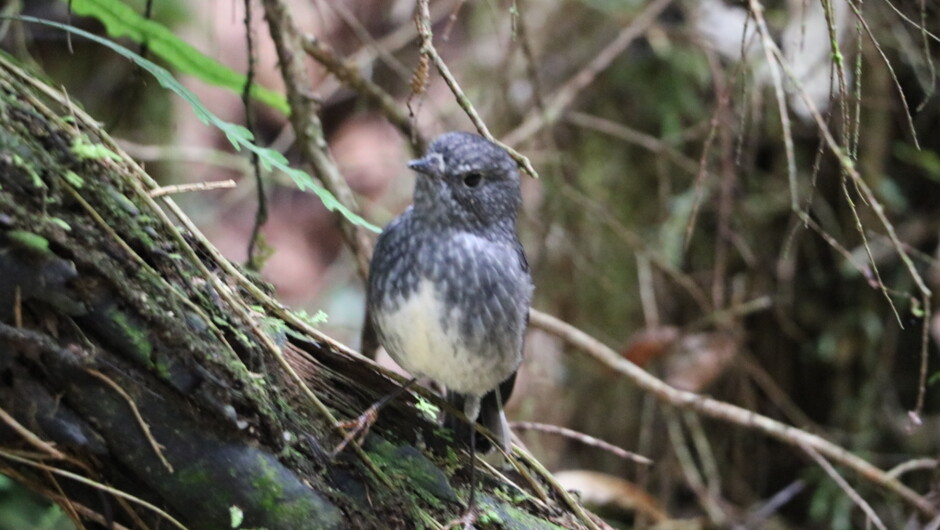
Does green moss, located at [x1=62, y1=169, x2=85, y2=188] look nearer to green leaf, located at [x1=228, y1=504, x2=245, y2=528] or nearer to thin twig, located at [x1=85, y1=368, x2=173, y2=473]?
thin twig, located at [x1=85, y1=368, x2=173, y2=473]

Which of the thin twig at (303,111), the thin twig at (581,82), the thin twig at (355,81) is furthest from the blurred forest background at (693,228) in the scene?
the thin twig at (303,111)

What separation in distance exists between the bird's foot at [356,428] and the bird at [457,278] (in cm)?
20

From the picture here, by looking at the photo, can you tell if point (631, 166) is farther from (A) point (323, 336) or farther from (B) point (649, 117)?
(A) point (323, 336)

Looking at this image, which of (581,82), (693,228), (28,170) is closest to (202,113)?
(28,170)

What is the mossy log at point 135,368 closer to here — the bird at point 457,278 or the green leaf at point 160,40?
the bird at point 457,278

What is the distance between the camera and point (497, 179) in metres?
2.05

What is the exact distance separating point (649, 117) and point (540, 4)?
80cm

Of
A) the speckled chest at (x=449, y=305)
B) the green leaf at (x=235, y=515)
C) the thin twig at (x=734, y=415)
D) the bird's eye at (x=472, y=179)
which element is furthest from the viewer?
the thin twig at (x=734, y=415)

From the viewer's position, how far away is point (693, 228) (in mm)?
3871

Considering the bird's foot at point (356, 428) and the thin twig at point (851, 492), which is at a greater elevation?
the thin twig at point (851, 492)

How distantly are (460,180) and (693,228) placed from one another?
6.95 feet

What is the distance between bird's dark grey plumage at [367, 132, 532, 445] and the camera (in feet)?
6.20

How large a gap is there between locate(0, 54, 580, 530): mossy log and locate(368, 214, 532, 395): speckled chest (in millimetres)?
265

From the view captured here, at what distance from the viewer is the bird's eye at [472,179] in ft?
6.55
